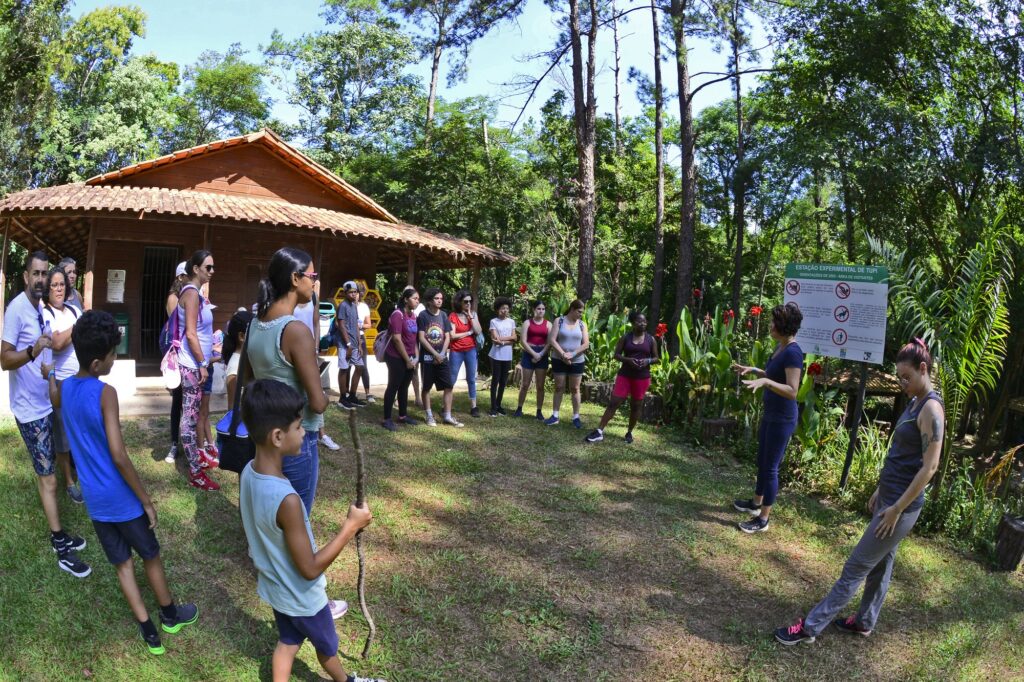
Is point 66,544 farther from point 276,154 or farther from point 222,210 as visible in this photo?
point 276,154

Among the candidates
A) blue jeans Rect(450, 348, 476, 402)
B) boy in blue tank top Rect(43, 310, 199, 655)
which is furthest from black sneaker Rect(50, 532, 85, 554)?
blue jeans Rect(450, 348, 476, 402)

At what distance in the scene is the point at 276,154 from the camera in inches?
537

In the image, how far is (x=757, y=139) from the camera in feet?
57.9

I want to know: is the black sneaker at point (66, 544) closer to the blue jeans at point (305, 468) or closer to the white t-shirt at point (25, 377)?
the white t-shirt at point (25, 377)

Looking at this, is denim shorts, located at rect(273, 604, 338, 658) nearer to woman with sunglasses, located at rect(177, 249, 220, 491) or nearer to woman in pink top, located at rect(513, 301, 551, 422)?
woman with sunglasses, located at rect(177, 249, 220, 491)

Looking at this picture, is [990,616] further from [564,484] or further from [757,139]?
[757,139]

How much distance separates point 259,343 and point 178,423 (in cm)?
323

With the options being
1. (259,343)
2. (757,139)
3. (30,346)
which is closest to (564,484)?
(259,343)

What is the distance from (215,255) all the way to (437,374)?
7.51 metres

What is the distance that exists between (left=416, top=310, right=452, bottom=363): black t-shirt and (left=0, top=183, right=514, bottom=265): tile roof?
14.1ft

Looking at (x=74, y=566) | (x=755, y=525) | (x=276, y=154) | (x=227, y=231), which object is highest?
(x=276, y=154)

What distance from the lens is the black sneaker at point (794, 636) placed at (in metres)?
3.76

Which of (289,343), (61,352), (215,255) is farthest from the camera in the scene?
(215,255)

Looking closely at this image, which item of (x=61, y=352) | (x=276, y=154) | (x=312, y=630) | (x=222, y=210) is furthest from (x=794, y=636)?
(x=276, y=154)
